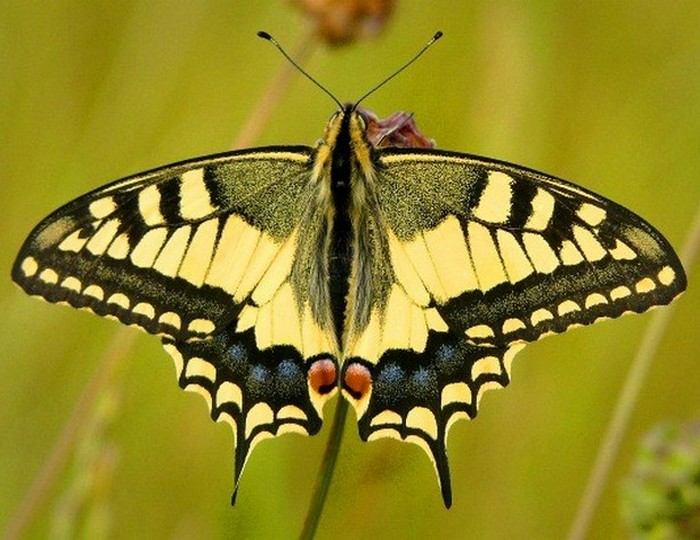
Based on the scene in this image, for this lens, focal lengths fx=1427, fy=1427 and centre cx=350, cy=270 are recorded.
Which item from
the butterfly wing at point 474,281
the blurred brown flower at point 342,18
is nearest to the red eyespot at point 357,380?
the butterfly wing at point 474,281

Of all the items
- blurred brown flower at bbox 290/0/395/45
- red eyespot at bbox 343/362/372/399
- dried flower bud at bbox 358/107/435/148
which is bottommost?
red eyespot at bbox 343/362/372/399

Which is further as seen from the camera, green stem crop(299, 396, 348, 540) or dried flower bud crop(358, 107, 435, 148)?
dried flower bud crop(358, 107, 435, 148)

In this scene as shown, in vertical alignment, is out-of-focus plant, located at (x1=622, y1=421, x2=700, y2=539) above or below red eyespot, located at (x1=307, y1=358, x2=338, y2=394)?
below

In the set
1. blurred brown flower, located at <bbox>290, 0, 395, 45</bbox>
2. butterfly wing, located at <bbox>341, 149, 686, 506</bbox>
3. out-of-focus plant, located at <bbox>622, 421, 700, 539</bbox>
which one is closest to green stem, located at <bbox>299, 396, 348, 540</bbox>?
butterfly wing, located at <bbox>341, 149, 686, 506</bbox>

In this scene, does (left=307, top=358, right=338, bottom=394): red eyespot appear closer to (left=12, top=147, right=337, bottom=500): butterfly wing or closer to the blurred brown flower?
(left=12, top=147, right=337, bottom=500): butterfly wing

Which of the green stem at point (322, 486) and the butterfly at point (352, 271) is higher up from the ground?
the butterfly at point (352, 271)

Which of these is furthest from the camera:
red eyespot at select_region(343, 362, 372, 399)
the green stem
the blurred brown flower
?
the blurred brown flower

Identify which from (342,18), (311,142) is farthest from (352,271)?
(311,142)

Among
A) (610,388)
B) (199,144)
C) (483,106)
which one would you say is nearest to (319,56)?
(199,144)

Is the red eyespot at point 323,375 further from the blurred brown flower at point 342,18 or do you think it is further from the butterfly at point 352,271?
the blurred brown flower at point 342,18
